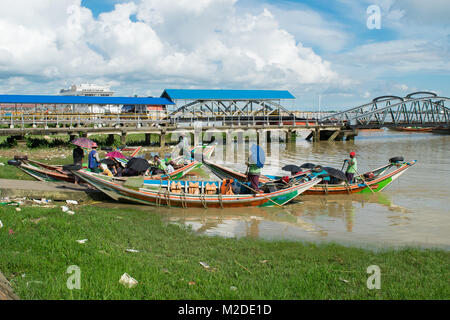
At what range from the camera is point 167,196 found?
12.5m

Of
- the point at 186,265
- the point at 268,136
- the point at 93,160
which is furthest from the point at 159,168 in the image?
the point at 268,136

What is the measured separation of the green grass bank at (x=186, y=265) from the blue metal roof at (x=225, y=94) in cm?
2955

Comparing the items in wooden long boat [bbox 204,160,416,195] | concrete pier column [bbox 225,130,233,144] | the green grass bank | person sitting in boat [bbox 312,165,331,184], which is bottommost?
the green grass bank

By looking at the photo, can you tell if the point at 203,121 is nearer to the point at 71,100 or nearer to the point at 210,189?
the point at 71,100

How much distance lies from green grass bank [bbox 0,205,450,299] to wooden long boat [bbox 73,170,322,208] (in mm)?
2823

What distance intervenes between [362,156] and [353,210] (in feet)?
59.8

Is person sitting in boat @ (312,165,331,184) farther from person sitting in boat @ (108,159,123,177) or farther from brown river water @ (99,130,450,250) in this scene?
person sitting in boat @ (108,159,123,177)

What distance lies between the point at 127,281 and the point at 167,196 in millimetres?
6829

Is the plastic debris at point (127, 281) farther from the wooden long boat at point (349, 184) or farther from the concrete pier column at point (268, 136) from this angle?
the concrete pier column at point (268, 136)

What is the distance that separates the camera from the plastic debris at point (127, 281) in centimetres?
563

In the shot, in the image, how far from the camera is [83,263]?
21.1 feet

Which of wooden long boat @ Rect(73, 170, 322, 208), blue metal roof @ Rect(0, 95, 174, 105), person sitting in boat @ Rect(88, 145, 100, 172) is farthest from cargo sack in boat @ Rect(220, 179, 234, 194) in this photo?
blue metal roof @ Rect(0, 95, 174, 105)

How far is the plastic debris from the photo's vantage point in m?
5.63

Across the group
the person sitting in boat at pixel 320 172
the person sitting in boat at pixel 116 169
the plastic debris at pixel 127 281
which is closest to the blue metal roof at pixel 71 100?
the person sitting in boat at pixel 116 169
